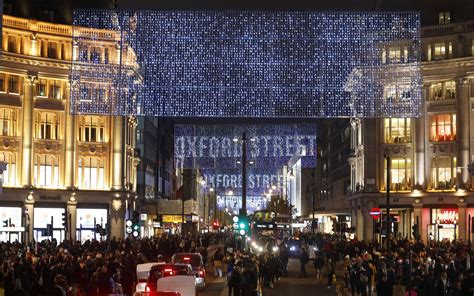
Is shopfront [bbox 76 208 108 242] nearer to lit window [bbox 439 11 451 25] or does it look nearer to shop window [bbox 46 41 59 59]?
shop window [bbox 46 41 59 59]

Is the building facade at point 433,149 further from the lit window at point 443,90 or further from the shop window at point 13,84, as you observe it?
the shop window at point 13,84

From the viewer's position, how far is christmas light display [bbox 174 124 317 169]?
97125 mm

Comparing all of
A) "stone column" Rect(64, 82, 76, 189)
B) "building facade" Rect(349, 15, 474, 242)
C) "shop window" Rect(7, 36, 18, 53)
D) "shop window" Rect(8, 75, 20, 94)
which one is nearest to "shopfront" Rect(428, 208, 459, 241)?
"building facade" Rect(349, 15, 474, 242)

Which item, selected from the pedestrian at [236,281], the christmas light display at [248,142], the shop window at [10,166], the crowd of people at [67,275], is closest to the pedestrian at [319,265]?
the crowd of people at [67,275]

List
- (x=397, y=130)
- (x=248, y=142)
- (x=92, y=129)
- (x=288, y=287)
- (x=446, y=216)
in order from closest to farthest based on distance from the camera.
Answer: (x=288, y=287)
(x=446, y=216)
(x=92, y=129)
(x=397, y=130)
(x=248, y=142)

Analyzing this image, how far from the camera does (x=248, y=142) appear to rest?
9731 centimetres

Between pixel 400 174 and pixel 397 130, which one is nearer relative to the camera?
pixel 400 174

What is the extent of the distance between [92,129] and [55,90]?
5342 mm

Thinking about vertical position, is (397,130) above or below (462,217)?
above

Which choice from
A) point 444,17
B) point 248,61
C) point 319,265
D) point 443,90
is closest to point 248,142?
point 443,90

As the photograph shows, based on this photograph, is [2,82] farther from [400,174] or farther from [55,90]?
[400,174]

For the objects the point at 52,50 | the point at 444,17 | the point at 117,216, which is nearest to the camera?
the point at 52,50

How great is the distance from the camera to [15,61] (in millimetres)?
82750

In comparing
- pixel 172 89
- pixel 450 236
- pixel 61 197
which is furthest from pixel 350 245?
pixel 61 197
